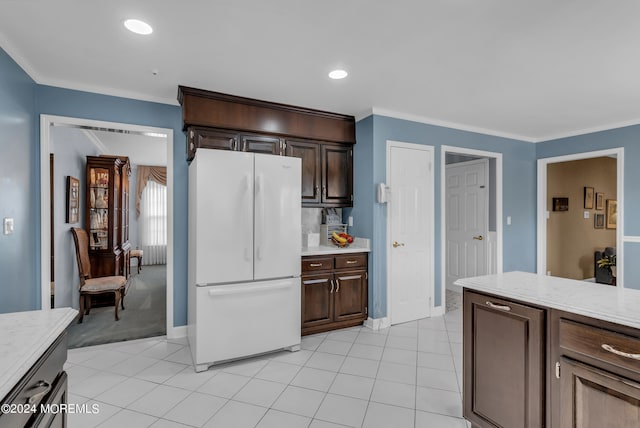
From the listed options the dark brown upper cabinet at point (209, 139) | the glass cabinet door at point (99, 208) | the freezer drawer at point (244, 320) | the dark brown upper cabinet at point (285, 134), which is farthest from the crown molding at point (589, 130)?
the glass cabinet door at point (99, 208)

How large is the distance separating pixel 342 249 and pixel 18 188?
2.86 meters

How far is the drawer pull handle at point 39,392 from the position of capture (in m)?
0.98

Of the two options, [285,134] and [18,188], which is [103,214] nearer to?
[18,188]

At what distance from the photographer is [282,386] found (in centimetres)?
241

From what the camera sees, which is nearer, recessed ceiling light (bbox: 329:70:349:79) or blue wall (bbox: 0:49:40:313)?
blue wall (bbox: 0:49:40:313)

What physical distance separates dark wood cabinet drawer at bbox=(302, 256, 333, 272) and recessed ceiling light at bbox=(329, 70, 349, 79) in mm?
1769

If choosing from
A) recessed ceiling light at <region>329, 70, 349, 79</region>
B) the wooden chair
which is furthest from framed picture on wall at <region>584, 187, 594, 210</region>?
the wooden chair

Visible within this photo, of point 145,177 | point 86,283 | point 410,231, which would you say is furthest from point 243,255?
point 145,177

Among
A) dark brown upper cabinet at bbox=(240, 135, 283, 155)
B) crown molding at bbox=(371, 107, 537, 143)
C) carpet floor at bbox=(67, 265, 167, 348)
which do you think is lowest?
carpet floor at bbox=(67, 265, 167, 348)

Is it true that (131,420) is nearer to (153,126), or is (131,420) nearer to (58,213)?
(153,126)

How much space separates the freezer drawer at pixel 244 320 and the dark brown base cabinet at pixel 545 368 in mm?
1578

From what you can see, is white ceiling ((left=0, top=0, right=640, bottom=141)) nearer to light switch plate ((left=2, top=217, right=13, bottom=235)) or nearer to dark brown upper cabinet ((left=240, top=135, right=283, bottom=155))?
dark brown upper cabinet ((left=240, top=135, right=283, bottom=155))

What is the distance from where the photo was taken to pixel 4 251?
2.25 metres

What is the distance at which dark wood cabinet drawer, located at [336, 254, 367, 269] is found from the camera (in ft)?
11.5
